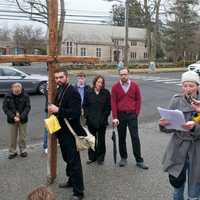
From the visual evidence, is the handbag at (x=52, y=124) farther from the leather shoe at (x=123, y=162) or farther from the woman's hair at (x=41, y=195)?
the woman's hair at (x=41, y=195)

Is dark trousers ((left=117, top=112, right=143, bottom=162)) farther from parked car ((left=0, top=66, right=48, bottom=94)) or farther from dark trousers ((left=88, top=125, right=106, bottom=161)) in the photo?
parked car ((left=0, top=66, right=48, bottom=94))

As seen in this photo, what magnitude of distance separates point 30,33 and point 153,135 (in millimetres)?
69312

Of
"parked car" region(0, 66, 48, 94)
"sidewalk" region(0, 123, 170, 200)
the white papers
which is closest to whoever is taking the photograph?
the white papers

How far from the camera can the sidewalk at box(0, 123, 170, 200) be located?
5969 millimetres

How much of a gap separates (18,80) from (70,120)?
13094 mm

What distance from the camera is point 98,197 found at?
19.3 feet

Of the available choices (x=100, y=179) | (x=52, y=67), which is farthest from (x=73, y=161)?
(x=52, y=67)

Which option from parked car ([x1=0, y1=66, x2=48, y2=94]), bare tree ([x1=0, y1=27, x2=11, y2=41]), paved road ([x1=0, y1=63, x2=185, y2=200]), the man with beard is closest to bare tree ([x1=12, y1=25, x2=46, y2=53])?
bare tree ([x1=0, y1=27, x2=11, y2=41])

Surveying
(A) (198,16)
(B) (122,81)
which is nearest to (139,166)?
(B) (122,81)

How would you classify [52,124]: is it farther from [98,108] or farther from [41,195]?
[41,195]

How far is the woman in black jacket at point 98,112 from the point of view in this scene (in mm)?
7613

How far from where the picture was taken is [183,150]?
473cm

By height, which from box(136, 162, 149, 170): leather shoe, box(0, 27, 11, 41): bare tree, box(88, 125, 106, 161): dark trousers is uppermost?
box(0, 27, 11, 41): bare tree

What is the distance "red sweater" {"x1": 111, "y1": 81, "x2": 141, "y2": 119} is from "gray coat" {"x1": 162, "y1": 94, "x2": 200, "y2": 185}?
8.38 ft
